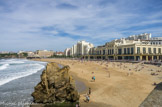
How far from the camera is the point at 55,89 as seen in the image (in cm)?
1148

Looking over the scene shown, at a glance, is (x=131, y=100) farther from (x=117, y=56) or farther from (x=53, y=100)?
(x=117, y=56)

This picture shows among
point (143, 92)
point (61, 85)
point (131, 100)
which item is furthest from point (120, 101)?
point (61, 85)

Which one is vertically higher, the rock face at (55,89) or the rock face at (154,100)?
the rock face at (154,100)

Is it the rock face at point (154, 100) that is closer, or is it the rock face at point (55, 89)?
the rock face at point (154, 100)

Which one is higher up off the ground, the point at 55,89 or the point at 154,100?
the point at 154,100

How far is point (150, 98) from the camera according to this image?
527 cm

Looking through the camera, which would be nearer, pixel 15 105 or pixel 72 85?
pixel 15 105

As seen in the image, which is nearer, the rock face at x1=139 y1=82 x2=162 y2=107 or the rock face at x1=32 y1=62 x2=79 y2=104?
the rock face at x1=139 y1=82 x2=162 y2=107

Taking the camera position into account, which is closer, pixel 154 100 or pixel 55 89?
pixel 154 100

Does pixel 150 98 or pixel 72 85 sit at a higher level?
pixel 150 98

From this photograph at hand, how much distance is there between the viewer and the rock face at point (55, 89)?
36.7 feet

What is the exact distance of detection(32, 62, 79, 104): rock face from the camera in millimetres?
11195

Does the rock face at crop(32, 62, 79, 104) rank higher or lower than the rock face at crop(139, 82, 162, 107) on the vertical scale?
lower

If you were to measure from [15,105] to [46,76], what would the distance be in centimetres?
347
